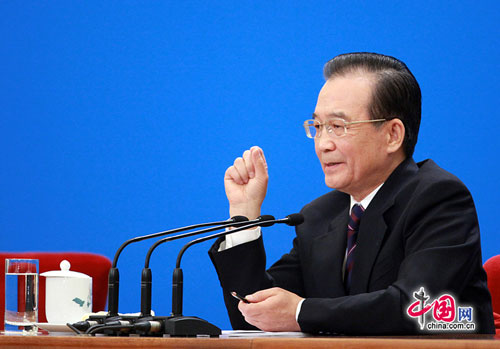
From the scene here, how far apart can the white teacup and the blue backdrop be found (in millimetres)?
1637

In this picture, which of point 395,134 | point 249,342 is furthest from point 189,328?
point 395,134

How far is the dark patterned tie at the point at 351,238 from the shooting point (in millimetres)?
1843

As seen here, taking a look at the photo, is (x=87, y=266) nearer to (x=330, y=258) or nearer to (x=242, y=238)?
(x=242, y=238)

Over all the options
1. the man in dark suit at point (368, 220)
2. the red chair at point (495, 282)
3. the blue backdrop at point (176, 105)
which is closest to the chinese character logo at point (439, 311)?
the man in dark suit at point (368, 220)

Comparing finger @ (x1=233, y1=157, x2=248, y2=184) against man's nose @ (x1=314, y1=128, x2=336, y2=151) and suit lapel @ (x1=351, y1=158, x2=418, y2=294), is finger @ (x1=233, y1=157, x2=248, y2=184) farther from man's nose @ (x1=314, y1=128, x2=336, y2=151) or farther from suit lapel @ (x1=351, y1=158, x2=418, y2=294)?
→ suit lapel @ (x1=351, y1=158, x2=418, y2=294)

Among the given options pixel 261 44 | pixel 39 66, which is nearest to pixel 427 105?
pixel 261 44

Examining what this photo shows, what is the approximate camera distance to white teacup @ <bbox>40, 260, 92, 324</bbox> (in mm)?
1646

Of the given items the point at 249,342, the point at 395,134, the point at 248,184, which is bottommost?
the point at 249,342

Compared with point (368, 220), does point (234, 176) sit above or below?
above

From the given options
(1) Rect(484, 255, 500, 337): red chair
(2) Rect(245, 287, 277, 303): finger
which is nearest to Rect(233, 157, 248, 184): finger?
(2) Rect(245, 287, 277, 303): finger

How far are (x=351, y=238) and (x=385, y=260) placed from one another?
15 cm

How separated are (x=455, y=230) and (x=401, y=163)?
1.10 ft

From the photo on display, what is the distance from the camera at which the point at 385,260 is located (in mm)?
1745

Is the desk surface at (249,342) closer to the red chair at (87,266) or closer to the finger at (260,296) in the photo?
the finger at (260,296)
